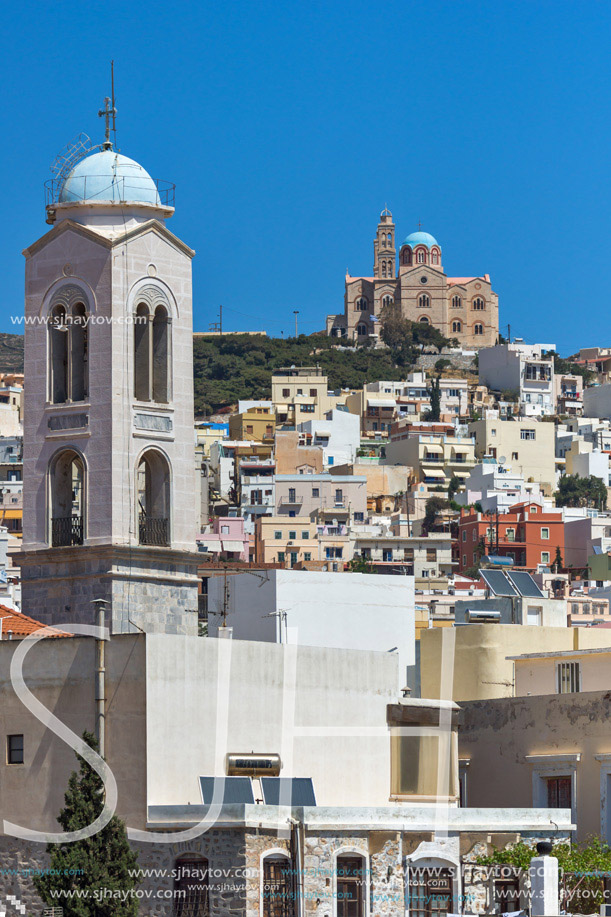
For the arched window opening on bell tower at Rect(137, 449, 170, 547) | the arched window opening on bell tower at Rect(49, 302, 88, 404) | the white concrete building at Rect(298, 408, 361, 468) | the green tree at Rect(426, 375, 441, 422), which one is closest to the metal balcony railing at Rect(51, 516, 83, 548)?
the arched window opening on bell tower at Rect(137, 449, 170, 547)

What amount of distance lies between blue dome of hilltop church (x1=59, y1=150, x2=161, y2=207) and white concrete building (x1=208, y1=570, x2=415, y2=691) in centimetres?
1225

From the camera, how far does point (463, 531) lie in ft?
354

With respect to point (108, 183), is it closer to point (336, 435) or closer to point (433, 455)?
point (336, 435)

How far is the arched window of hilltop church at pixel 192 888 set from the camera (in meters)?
26.3

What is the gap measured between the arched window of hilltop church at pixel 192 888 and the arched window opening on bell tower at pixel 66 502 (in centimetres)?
688

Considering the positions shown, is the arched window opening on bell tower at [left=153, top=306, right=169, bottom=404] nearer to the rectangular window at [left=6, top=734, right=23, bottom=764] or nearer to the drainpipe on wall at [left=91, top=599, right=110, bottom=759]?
the drainpipe on wall at [left=91, top=599, right=110, bottom=759]

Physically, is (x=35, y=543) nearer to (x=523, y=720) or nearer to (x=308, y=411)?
(x=523, y=720)

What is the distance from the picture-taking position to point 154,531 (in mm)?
32000

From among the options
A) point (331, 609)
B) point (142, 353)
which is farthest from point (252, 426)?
point (142, 353)

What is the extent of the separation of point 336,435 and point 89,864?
104303 millimetres

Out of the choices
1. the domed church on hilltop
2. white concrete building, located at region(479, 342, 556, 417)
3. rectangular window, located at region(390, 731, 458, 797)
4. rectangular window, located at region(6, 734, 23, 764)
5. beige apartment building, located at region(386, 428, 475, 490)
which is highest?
the domed church on hilltop

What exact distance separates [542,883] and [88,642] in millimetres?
7325

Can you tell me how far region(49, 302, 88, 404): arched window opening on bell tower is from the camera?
106ft

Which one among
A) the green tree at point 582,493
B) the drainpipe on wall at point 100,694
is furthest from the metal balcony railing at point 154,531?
the green tree at point 582,493
